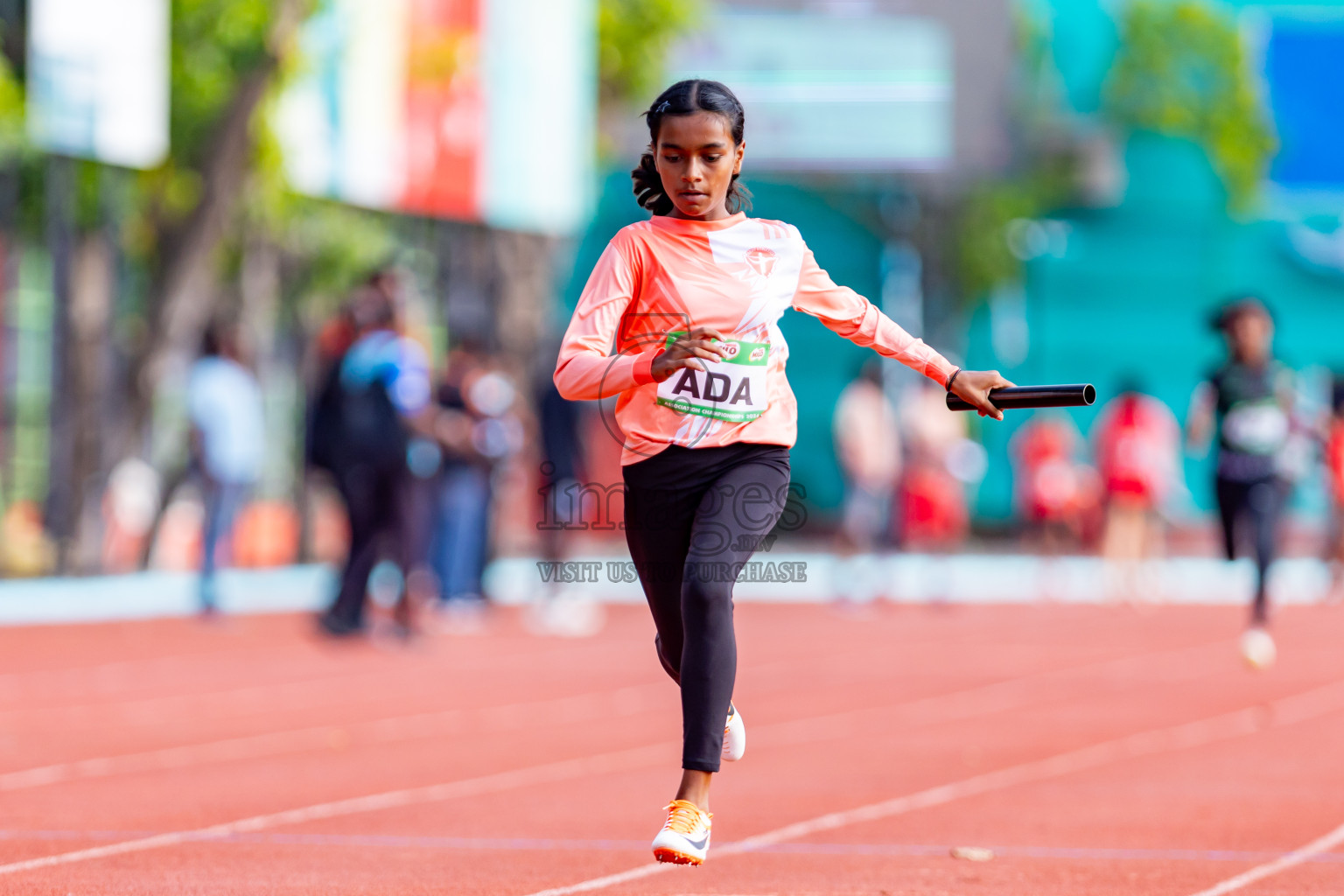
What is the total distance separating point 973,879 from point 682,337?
164 centimetres

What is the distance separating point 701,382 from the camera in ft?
16.9

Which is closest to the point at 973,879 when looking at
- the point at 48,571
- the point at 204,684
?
the point at 204,684

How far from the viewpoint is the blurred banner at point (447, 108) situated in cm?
2138

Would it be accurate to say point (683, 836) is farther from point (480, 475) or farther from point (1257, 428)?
point (480, 475)

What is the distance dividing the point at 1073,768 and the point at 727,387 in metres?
3.56

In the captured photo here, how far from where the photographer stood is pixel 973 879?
560 centimetres

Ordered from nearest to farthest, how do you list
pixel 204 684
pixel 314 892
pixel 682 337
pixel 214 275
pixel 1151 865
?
pixel 682 337, pixel 314 892, pixel 1151 865, pixel 204 684, pixel 214 275

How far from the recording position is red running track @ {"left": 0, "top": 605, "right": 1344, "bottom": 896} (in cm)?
580

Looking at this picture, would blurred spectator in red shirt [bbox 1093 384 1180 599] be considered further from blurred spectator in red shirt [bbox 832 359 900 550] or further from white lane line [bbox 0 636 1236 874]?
white lane line [bbox 0 636 1236 874]

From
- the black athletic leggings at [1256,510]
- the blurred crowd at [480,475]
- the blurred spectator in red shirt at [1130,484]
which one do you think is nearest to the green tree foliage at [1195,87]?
the blurred crowd at [480,475]

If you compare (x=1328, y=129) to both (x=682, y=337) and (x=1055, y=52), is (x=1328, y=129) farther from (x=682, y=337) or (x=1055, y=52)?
(x=682, y=337)

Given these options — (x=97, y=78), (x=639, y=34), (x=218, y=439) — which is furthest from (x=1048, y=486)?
(x=97, y=78)

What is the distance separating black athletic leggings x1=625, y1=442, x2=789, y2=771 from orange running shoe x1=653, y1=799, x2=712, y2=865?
0.43 feet

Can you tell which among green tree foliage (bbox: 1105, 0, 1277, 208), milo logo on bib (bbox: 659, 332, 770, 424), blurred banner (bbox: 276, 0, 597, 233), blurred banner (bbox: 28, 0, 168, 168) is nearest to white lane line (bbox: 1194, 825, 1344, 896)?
milo logo on bib (bbox: 659, 332, 770, 424)
